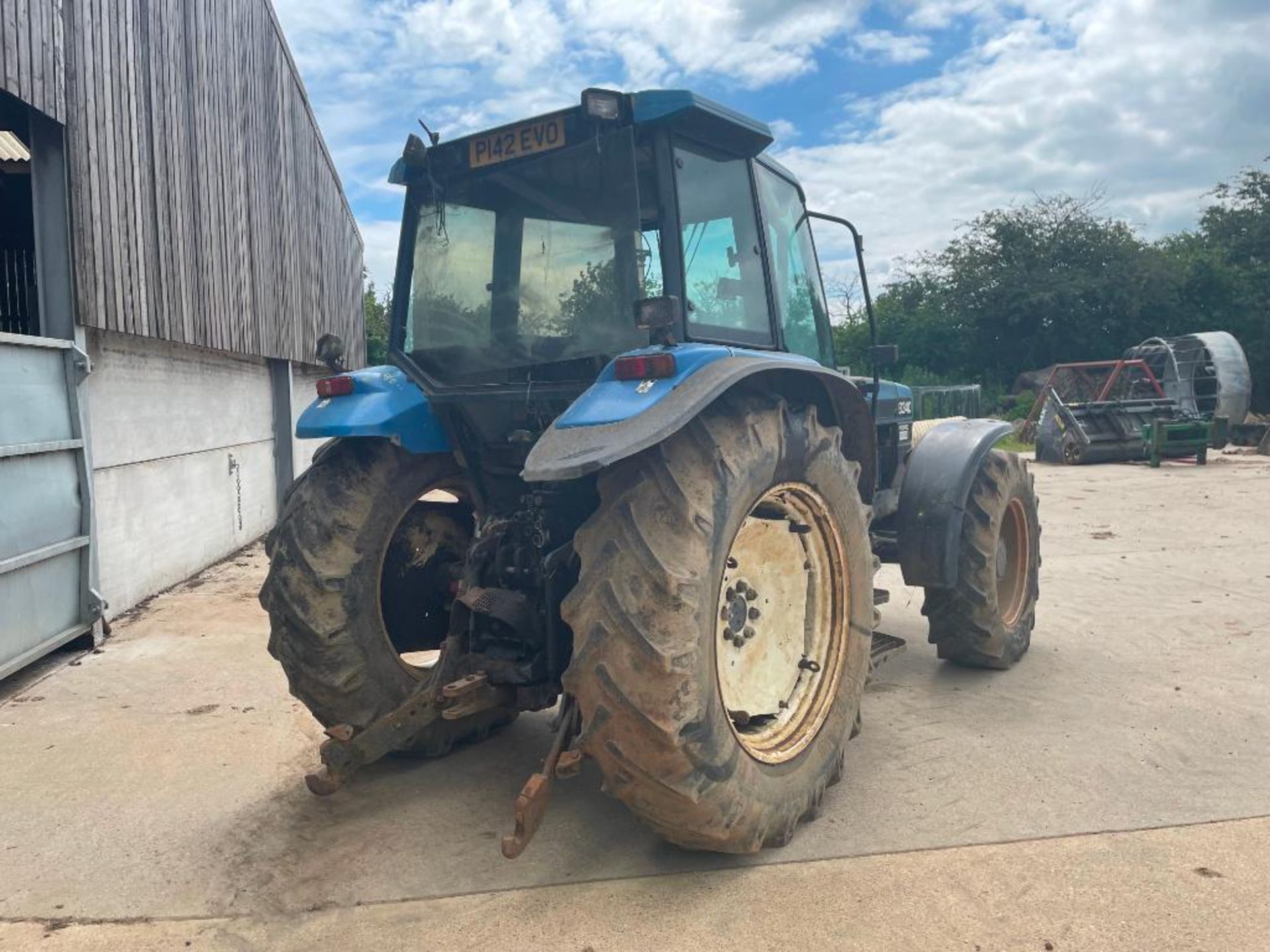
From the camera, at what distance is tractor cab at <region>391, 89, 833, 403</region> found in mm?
3244

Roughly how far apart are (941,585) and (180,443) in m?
6.46

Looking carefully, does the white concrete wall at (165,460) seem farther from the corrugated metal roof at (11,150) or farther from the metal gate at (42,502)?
the corrugated metal roof at (11,150)

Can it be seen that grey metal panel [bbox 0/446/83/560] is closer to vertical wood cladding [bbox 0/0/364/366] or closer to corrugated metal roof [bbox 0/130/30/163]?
vertical wood cladding [bbox 0/0/364/366]

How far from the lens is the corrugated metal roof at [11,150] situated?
7.77 m

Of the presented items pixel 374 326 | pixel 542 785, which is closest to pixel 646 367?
pixel 542 785

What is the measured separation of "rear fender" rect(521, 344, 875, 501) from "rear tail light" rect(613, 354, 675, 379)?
2 cm

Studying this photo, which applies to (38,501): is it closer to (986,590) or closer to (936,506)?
(936,506)

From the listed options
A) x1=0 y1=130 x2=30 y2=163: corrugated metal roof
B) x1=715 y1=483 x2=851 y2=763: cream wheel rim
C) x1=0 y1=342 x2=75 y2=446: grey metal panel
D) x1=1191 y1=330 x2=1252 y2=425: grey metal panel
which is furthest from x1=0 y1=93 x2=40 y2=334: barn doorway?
x1=1191 y1=330 x2=1252 y2=425: grey metal panel

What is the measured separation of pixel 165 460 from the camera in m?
7.64

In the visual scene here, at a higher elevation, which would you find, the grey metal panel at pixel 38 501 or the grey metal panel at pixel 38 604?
the grey metal panel at pixel 38 501

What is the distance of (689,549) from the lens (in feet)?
8.71

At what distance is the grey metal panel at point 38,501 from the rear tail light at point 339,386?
255cm

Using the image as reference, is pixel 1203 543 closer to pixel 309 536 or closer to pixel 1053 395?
pixel 309 536

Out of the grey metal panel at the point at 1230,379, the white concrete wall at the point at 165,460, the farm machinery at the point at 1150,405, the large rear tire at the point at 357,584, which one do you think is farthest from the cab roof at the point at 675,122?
the grey metal panel at the point at 1230,379
